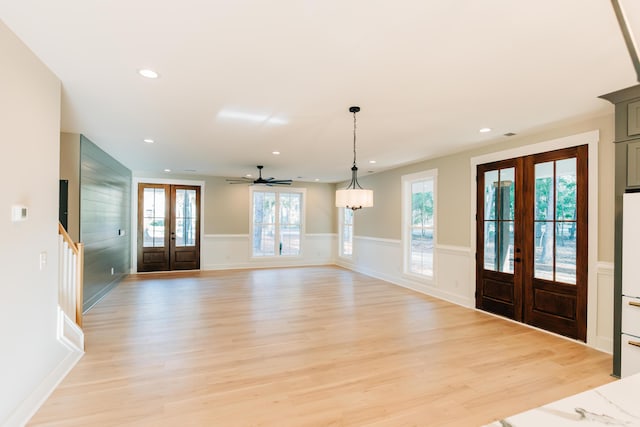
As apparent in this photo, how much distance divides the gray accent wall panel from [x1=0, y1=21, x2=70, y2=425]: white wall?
231 cm

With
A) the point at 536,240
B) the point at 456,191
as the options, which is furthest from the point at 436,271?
the point at 536,240

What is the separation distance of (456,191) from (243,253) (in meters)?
5.99

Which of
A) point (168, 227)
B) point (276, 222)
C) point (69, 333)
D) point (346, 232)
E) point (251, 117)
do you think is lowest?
point (69, 333)

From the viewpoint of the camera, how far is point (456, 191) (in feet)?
18.3

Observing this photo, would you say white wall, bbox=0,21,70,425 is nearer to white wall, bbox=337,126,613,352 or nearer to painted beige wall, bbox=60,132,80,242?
painted beige wall, bbox=60,132,80,242

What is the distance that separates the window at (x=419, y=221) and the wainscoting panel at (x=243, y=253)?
3543 mm

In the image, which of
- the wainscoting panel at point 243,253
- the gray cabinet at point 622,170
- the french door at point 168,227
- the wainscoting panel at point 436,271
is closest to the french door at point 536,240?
the wainscoting panel at point 436,271

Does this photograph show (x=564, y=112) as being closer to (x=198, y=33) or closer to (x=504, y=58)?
(x=504, y=58)

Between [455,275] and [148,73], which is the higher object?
[148,73]

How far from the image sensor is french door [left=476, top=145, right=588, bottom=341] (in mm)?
3820

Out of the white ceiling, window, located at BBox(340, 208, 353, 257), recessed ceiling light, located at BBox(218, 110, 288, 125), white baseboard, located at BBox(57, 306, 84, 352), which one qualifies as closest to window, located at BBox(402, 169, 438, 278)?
the white ceiling

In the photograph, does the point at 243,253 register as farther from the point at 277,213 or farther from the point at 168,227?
the point at 168,227

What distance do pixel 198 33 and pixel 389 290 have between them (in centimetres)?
561

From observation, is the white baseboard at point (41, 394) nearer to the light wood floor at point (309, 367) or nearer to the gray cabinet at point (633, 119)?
the light wood floor at point (309, 367)
